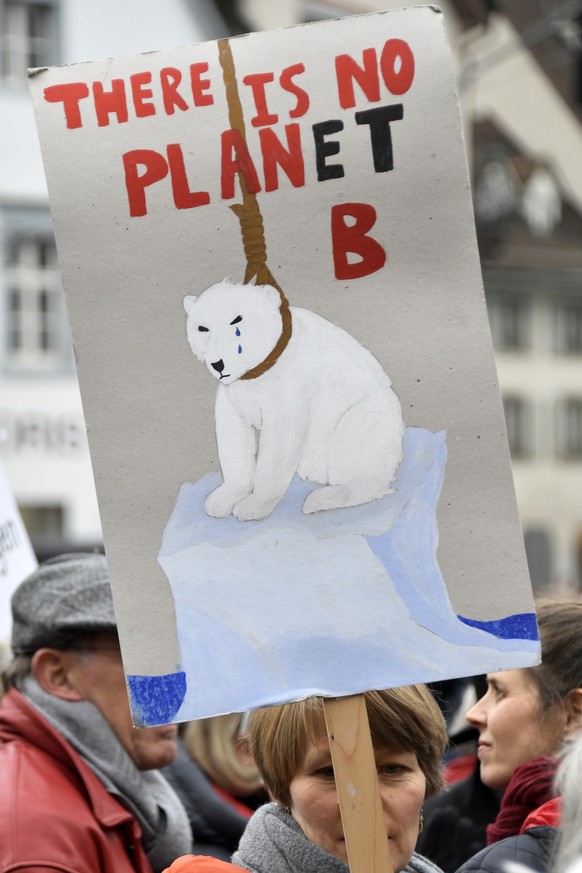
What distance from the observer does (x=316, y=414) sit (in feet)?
6.60

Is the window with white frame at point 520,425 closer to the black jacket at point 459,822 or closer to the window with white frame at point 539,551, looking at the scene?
the window with white frame at point 539,551

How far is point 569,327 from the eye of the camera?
3225cm

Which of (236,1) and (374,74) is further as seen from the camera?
(236,1)

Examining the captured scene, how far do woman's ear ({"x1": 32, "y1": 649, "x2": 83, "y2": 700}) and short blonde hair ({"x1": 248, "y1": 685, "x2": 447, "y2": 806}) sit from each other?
72 cm

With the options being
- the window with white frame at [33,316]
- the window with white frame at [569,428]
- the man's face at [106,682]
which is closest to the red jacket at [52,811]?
the man's face at [106,682]

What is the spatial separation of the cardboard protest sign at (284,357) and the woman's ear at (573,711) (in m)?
0.65

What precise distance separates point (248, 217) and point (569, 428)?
30551 mm

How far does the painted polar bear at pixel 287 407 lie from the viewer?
199cm

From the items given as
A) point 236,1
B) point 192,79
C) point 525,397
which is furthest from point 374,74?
point 525,397

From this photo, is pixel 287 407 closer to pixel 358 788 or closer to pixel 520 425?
pixel 358 788

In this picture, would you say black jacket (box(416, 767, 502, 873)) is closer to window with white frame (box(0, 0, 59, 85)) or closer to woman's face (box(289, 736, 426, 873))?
woman's face (box(289, 736, 426, 873))

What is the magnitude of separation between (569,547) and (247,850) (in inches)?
1171

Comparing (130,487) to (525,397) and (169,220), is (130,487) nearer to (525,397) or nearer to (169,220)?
(169,220)

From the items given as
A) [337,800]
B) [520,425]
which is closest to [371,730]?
[337,800]
